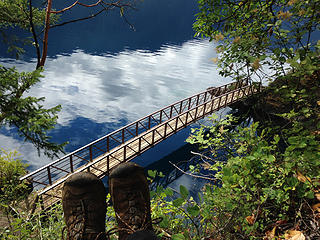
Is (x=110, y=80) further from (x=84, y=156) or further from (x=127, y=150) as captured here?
(x=127, y=150)

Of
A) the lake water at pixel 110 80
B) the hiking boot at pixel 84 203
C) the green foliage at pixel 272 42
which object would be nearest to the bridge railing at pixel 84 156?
the green foliage at pixel 272 42

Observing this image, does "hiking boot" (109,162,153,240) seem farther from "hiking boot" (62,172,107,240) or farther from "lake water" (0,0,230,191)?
"lake water" (0,0,230,191)

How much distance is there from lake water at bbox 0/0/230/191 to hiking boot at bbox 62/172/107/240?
6.98m

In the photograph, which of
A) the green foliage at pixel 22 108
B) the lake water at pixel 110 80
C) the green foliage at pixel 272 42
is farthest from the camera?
the lake water at pixel 110 80

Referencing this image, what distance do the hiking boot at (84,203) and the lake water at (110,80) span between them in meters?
6.98

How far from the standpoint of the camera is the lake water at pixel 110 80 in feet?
53.2

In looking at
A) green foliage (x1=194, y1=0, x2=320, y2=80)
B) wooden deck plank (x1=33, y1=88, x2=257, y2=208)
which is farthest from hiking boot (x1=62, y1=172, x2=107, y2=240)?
wooden deck plank (x1=33, y1=88, x2=257, y2=208)

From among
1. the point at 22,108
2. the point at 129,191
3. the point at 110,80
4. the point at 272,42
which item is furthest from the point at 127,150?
the point at 110,80

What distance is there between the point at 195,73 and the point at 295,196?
35.0 meters

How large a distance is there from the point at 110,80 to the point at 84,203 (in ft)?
91.4

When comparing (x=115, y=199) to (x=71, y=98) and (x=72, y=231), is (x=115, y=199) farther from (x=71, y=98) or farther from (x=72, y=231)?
(x=71, y=98)

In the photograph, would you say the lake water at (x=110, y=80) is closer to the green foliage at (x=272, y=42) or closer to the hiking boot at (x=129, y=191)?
the green foliage at (x=272, y=42)

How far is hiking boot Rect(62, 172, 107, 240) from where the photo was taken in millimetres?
2269

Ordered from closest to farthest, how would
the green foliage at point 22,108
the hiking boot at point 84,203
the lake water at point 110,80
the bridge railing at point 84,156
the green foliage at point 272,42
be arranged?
the green foliage at point 272,42
the hiking boot at point 84,203
the green foliage at point 22,108
the bridge railing at point 84,156
the lake water at point 110,80
